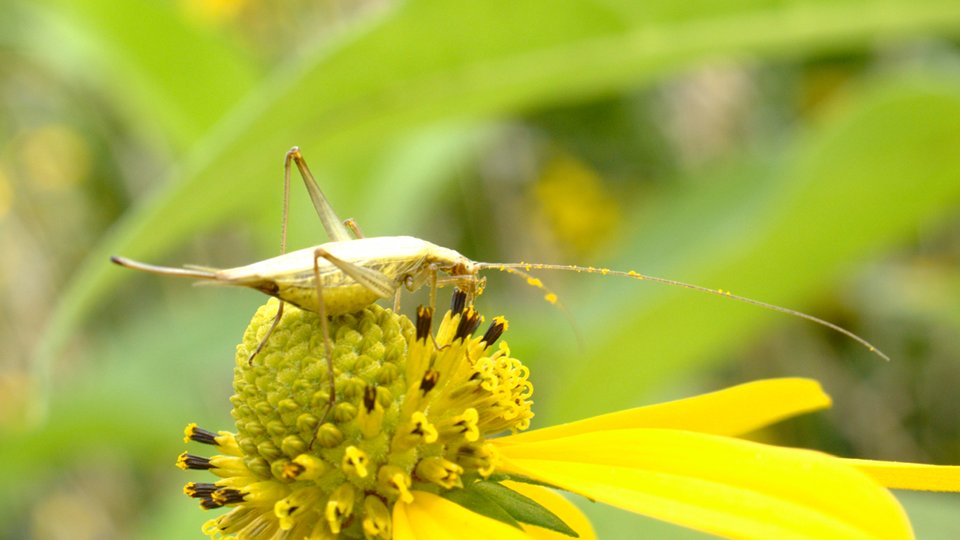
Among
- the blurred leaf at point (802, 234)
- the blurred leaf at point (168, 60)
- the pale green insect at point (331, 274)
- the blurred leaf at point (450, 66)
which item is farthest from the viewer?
the blurred leaf at point (168, 60)

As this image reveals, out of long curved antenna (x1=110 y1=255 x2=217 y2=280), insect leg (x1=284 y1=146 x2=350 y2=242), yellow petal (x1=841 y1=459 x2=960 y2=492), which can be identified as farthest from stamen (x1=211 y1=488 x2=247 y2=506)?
yellow petal (x1=841 y1=459 x2=960 y2=492)

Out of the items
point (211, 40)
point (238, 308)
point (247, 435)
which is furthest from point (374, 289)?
point (238, 308)

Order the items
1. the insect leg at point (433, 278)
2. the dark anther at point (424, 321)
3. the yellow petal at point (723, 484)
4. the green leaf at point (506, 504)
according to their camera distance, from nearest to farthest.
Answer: the yellow petal at point (723, 484) → the green leaf at point (506, 504) → the dark anther at point (424, 321) → the insect leg at point (433, 278)

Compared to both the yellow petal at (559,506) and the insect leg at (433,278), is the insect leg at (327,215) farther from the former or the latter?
the yellow petal at (559,506)

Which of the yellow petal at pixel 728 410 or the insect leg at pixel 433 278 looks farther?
the insect leg at pixel 433 278

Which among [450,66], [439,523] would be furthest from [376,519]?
[450,66]

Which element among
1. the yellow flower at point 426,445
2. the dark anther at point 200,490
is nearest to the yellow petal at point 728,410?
the yellow flower at point 426,445

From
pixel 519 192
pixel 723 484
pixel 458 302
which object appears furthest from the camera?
pixel 519 192

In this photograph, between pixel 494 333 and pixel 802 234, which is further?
pixel 802 234

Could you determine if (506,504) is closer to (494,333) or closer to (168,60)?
(494,333)
